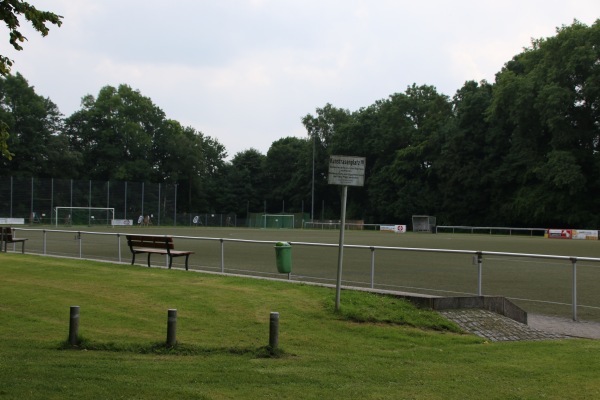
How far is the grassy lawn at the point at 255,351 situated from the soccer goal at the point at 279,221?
76143 mm

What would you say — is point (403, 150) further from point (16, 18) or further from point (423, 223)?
point (16, 18)

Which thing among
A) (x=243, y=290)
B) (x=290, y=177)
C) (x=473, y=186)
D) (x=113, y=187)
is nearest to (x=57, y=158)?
(x=113, y=187)

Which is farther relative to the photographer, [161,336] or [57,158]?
[57,158]

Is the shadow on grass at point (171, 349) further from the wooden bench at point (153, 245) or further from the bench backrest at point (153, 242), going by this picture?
the bench backrest at point (153, 242)

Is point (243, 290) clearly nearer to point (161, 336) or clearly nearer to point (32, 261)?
point (161, 336)

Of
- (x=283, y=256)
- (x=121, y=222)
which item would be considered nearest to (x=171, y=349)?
(x=283, y=256)

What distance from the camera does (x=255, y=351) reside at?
23.6 feet

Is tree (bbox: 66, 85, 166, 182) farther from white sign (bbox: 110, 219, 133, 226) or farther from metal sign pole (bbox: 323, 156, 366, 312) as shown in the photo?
metal sign pole (bbox: 323, 156, 366, 312)

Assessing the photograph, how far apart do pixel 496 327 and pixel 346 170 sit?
133 inches

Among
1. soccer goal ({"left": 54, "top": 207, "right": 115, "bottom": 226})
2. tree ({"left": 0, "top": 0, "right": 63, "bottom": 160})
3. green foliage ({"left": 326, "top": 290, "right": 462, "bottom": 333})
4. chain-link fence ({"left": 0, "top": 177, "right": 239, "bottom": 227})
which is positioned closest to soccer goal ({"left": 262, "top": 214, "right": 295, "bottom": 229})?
chain-link fence ({"left": 0, "top": 177, "right": 239, "bottom": 227})

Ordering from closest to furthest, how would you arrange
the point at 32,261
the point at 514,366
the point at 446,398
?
the point at 446,398, the point at 514,366, the point at 32,261

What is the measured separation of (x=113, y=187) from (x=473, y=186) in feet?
138

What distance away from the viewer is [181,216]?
Result: 81.1 meters

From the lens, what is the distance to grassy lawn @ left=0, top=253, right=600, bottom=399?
227 inches
